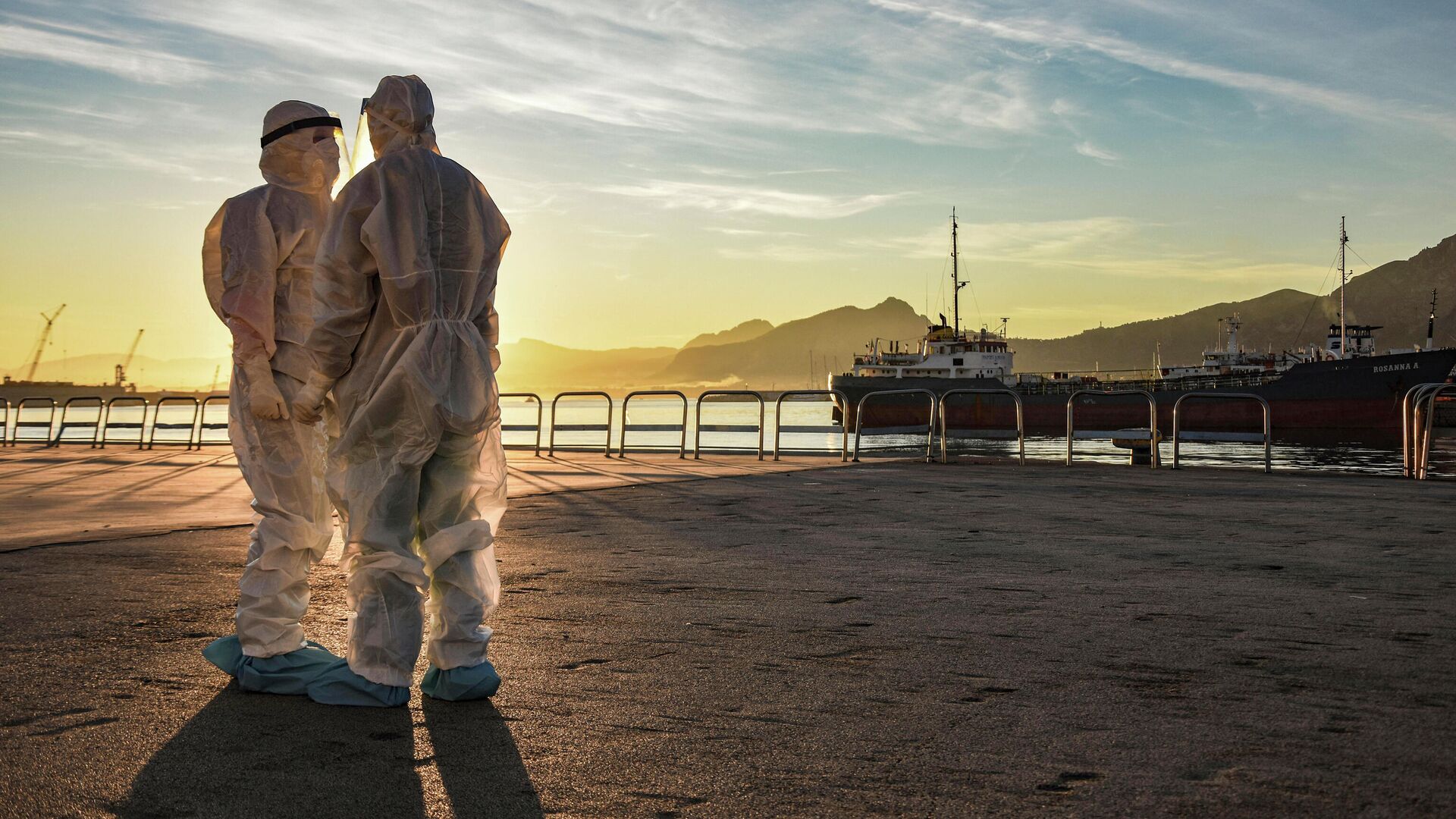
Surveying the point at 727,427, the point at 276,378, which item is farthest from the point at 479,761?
the point at 727,427

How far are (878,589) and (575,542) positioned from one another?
2.23 metres

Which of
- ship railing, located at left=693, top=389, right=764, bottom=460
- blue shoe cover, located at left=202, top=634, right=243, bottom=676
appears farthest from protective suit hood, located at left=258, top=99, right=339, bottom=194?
ship railing, located at left=693, top=389, right=764, bottom=460

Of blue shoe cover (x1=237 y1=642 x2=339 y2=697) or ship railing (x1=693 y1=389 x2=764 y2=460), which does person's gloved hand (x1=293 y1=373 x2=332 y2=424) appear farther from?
ship railing (x1=693 y1=389 x2=764 y2=460)

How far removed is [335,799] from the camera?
2.10m

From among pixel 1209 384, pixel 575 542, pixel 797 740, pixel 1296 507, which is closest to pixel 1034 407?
pixel 1209 384

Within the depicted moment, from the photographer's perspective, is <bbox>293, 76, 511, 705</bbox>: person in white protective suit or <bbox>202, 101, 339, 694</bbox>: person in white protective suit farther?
<bbox>202, 101, 339, 694</bbox>: person in white protective suit

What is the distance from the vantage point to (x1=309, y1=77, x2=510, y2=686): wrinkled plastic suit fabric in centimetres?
275

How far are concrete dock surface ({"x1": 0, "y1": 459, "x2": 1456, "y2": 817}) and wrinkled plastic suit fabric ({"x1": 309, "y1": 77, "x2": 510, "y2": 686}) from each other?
0.86ft

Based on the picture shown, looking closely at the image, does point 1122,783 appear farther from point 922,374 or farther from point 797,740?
point 922,374

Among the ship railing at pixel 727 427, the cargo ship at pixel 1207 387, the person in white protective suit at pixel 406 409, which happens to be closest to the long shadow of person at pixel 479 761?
the person in white protective suit at pixel 406 409

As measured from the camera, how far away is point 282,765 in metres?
2.29

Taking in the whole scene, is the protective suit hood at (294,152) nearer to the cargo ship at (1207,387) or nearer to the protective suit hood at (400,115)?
the protective suit hood at (400,115)

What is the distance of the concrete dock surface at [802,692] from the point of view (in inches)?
82.7

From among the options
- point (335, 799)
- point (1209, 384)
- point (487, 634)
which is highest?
point (1209, 384)
